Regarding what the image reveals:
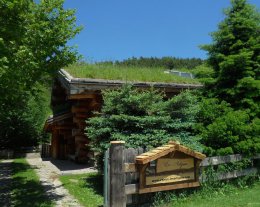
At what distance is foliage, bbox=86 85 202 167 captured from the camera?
30.9 ft

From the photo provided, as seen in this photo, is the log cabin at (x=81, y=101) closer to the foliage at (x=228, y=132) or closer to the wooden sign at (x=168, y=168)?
the foliage at (x=228, y=132)

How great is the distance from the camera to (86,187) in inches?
408

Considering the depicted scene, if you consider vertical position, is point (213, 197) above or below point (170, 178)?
below

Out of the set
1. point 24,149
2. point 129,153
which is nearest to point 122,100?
point 129,153

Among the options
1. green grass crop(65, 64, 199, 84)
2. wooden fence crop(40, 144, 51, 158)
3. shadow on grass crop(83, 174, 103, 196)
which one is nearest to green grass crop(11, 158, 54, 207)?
shadow on grass crop(83, 174, 103, 196)

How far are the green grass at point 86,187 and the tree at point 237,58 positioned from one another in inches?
189

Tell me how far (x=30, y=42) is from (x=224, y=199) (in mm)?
6537

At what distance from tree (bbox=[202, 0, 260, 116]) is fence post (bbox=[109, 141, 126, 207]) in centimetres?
521

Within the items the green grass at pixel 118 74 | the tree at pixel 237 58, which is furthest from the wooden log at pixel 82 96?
the tree at pixel 237 58

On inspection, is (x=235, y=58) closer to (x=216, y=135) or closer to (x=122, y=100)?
(x=216, y=135)

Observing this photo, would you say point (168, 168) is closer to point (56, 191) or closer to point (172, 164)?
point (172, 164)

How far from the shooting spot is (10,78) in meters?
8.47

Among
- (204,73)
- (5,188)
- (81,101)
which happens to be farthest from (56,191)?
(204,73)

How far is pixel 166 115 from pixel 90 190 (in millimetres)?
2971
